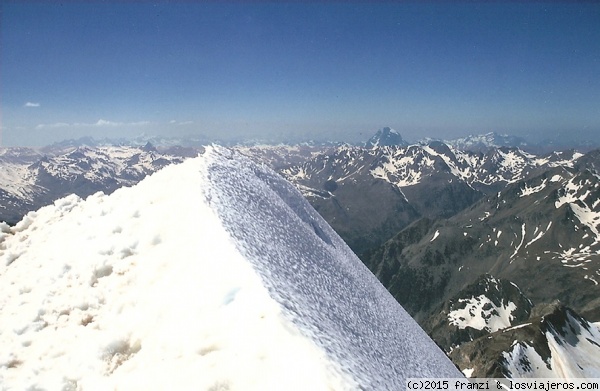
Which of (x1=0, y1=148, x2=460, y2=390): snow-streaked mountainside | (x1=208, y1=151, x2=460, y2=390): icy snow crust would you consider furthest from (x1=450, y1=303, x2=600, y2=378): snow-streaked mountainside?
(x1=0, y1=148, x2=460, y2=390): snow-streaked mountainside

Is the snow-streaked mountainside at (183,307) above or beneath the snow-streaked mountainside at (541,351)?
above

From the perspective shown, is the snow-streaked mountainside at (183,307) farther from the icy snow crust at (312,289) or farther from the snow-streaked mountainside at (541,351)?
the snow-streaked mountainside at (541,351)

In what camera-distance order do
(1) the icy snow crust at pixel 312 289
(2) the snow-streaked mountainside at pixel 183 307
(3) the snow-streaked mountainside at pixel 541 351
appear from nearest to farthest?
(2) the snow-streaked mountainside at pixel 183 307 → (1) the icy snow crust at pixel 312 289 → (3) the snow-streaked mountainside at pixel 541 351

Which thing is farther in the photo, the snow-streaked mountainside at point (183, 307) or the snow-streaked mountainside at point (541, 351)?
the snow-streaked mountainside at point (541, 351)

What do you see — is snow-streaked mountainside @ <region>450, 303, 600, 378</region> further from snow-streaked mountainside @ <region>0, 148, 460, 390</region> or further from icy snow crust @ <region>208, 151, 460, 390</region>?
snow-streaked mountainside @ <region>0, 148, 460, 390</region>

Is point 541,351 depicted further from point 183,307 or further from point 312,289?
point 183,307

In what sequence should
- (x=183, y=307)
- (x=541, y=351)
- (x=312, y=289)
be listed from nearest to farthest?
(x=183, y=307), (x=312, y=289), (x=541, y=351)

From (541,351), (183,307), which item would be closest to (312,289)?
(183,307)

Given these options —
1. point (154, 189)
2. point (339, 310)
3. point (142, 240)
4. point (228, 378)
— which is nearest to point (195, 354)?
point (228, 378)

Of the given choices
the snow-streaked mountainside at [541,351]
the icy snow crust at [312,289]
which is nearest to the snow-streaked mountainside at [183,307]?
the icy snow crust at [312,289]
